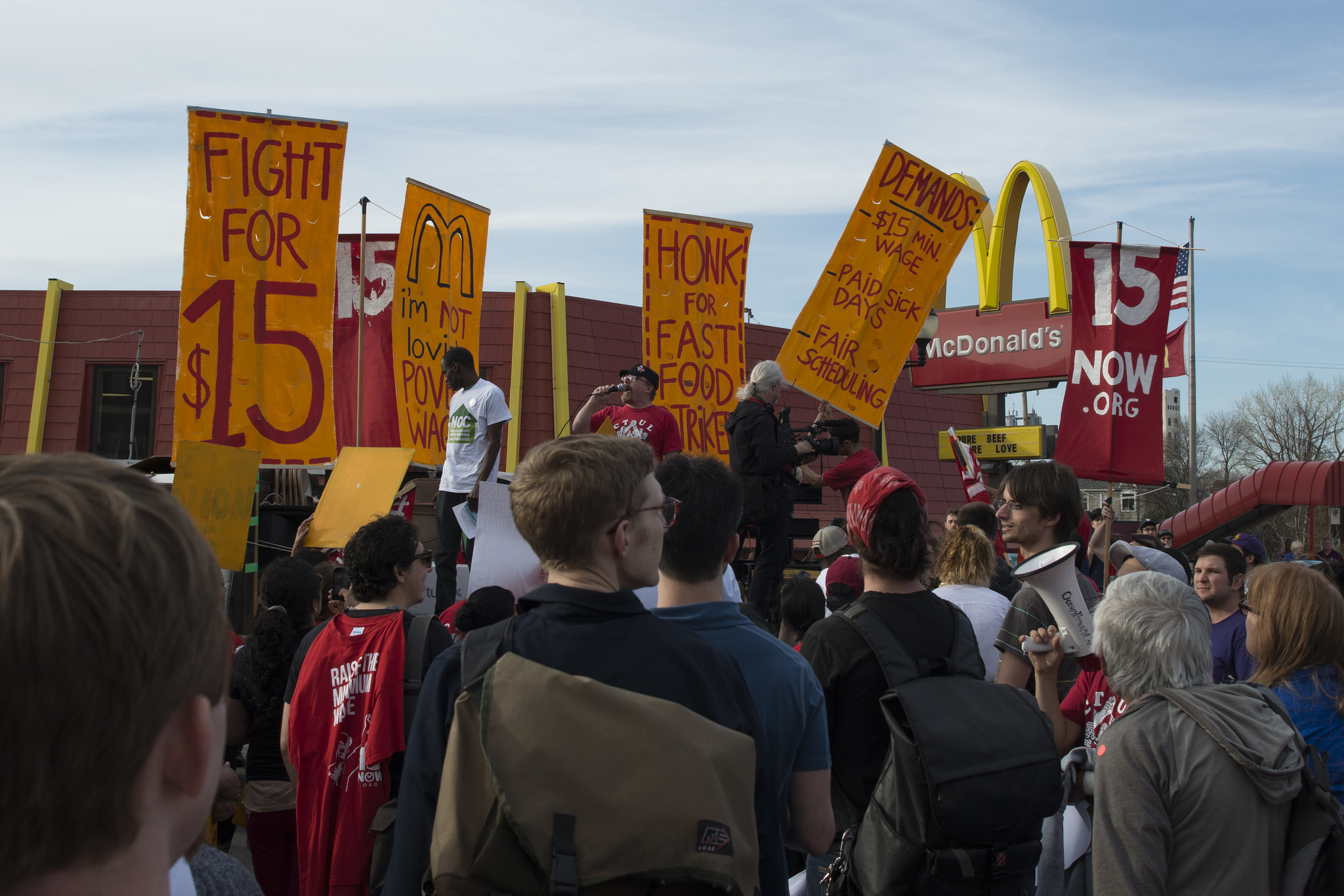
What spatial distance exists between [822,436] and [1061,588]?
4.47 meters

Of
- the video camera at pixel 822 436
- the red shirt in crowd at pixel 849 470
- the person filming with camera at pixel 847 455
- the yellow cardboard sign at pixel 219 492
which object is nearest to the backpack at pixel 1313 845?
the video camera at pixel 822 436

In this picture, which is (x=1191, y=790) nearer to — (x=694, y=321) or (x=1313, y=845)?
(x=1313, y=845)

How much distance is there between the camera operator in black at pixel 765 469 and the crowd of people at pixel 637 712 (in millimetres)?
2610

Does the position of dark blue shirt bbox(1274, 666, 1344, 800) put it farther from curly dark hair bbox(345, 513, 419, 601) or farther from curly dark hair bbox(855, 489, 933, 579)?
curly dark hair bbox(345, 513, 419, 601)

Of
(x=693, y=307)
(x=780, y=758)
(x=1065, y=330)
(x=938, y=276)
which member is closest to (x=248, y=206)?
(x=693, y=307)

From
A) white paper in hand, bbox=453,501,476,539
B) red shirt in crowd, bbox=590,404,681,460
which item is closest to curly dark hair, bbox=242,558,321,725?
white paper in hand, bbox=453,501,476,539

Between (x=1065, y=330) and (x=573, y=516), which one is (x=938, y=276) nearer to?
(x=573, y=516)

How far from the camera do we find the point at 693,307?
9.77m

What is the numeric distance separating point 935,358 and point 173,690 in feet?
77.6

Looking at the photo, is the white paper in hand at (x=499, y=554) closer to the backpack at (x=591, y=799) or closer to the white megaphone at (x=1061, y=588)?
the white megaphone at (x=1061, y=588)

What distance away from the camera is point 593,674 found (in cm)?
181

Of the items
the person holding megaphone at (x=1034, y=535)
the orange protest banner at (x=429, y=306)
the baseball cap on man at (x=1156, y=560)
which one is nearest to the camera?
the person holding megaphone at (x=1034, y=535)

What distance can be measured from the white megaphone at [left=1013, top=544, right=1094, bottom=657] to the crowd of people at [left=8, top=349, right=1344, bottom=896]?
2 centimetres

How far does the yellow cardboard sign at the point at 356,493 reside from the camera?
6438 millimetres
